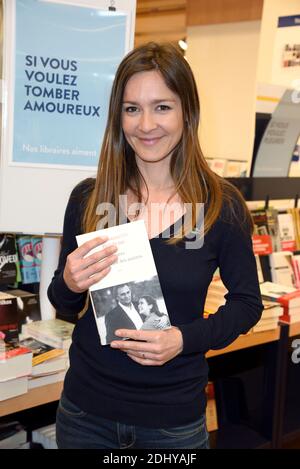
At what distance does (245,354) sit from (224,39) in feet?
7.77

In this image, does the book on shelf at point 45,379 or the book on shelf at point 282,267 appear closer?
the book on shelf at point 45,379

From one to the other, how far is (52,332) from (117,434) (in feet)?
3.02

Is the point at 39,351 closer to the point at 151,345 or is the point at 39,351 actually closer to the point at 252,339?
the point at 151,345

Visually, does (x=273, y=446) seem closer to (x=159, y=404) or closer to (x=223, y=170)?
(x=223, y=170)

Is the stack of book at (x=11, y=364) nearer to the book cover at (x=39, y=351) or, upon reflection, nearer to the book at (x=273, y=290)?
the book cover at (x=39, y=351)

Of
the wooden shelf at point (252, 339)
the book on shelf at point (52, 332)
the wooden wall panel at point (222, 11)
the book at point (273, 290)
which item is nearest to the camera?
the book on shelf at point (52, 332)

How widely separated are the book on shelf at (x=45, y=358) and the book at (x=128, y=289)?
2.49ft

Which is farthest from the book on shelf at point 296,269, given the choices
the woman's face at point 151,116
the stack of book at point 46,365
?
the woman's face at point 151,116

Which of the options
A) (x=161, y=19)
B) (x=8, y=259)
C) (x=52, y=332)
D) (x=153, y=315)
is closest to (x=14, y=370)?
(x=52, y=332)

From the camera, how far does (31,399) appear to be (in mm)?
1960

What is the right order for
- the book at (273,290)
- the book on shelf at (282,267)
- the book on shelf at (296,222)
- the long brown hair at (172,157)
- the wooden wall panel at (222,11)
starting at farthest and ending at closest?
the wooden wall panel at (222,11), the book on shelf at (296,222), the book on shelf at (282,267), the book at (273,290), the long brown hair at (172,157)

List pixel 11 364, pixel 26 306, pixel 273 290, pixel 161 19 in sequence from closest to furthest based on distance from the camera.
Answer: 1. pixel 11 364
2. pixel 26 306
3. pixel 273 290
4. pixel 161 19

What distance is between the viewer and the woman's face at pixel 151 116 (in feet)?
4.36

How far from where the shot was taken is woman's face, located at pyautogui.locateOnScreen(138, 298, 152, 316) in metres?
1.31
